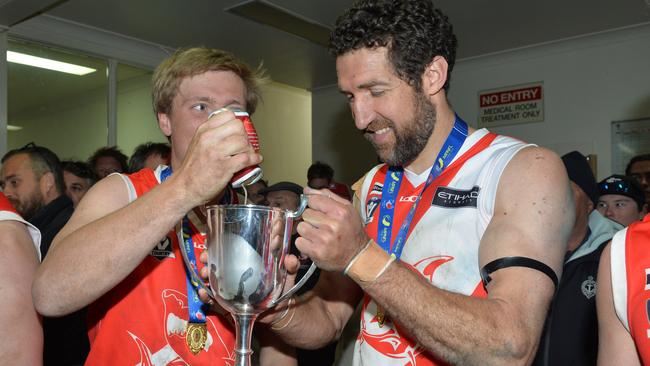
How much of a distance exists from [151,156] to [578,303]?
9.45ft

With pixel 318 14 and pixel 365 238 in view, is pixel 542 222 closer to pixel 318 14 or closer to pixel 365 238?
pixel 365 238

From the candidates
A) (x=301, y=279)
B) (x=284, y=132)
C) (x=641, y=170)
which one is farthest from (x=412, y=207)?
(x=284, y=132)

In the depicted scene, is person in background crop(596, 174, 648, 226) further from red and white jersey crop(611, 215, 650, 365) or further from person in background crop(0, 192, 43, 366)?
person in background crop(0, 192, 43, 366)

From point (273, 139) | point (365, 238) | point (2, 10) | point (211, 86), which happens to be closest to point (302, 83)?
point (273, 139)

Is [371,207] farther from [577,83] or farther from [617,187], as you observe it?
[577,83]

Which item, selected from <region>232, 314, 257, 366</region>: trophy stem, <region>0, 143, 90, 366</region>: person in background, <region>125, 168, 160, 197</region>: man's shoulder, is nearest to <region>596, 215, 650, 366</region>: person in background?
<region>232, 314, 257, 366</region>: trophy stem

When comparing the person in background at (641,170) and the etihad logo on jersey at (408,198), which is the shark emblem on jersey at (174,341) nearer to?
the etihad logo on jersey at (408,198)

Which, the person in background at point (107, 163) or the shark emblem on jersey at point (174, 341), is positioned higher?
the person in background at point (107, 163)

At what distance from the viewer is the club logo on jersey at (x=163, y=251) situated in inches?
62.5

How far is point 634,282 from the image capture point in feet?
4.19

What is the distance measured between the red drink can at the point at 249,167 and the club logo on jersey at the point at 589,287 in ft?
6.55

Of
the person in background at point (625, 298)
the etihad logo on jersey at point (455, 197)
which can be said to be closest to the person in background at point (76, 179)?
the etihad logo on jersey at point (455, 197)

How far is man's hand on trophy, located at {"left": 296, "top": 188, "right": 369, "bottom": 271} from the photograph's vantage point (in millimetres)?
1177

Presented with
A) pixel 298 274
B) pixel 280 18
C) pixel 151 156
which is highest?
pixel 280 18
